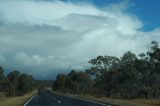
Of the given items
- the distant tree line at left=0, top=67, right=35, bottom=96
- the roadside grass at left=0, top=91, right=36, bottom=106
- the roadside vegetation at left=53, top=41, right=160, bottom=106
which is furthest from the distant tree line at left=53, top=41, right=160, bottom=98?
the distant tree line at left=0, top=67, right=35, bottom=96

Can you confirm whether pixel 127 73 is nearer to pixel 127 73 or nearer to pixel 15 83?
pixel 127 73

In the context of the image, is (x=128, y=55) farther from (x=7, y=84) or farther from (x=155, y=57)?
(x=7, y=84)

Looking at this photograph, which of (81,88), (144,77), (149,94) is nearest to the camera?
(149,94)

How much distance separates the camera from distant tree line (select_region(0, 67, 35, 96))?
419 feet

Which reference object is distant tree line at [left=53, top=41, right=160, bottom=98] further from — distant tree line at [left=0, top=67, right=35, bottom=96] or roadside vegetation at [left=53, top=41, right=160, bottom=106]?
distant tree line at [left=0, top=67, right=35, bottom=96]

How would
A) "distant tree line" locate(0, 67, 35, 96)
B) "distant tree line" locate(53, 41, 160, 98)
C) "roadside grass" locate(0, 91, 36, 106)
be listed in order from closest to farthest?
"roadside grass" locate(0, 91, 36, 106)
"distant tree line" locate(53, 41, 160, 98)
"distant tree line" locate(0, 67, 35, 96)

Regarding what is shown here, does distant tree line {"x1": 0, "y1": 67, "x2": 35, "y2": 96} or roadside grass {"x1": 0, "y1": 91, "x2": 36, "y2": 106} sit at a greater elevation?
distant tree line {"x1": 0, "y1": 67, "x2": 35, "y2": 96}

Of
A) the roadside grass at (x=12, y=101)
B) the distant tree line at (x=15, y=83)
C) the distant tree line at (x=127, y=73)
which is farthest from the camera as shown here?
the distant tree line at (x=15, y=83)

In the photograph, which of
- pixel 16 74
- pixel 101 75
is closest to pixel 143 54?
pixel 101 75

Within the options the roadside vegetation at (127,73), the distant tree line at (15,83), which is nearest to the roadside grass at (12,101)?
the roadside vegetation at (127,73)

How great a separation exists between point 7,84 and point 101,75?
60.7 m

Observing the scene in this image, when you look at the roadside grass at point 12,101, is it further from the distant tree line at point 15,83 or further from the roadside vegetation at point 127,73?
the distant tree line at point 15,83

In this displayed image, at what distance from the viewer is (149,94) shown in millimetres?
61781

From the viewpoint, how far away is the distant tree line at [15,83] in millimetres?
127637
